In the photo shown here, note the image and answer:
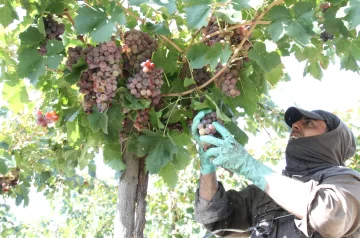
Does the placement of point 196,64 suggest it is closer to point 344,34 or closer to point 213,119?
point 213,119

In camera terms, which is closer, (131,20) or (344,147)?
(131,20)

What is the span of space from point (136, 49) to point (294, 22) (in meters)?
0.75

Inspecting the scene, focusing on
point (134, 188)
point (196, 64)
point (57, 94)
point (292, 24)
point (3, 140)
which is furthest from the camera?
point (3, 140)

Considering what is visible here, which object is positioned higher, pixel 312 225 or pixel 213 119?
pixel 213 119

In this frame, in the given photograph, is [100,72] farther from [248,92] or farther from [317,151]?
[317,151]

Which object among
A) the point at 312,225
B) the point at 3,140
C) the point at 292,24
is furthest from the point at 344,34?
the point at 3,140

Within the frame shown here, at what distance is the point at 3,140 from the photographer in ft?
11.3

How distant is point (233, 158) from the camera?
2229mm

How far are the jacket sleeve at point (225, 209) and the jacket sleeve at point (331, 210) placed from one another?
0.55m

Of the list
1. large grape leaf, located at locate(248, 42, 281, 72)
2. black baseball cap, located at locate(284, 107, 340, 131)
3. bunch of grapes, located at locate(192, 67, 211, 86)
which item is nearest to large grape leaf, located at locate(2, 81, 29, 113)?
bunch of grapes, located at locate(192, 67, 211, 86)

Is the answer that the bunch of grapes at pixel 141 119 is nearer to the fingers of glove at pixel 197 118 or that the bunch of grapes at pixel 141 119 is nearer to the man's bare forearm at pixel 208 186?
the fingers of glove at pixel 197 118

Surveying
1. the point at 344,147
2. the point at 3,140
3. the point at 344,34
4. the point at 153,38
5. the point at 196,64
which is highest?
the point at 3,140

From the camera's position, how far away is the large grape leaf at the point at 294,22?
5.88ft

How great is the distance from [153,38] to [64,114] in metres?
0.62
